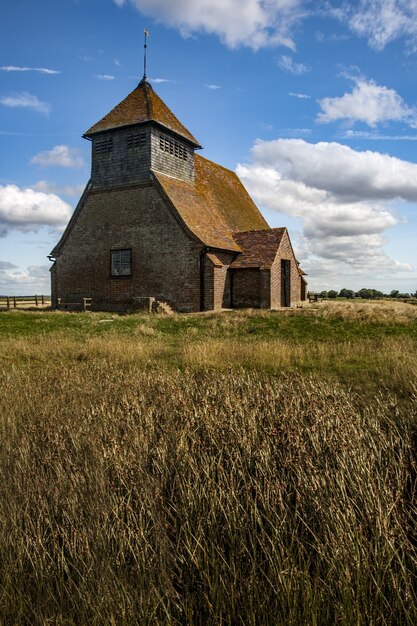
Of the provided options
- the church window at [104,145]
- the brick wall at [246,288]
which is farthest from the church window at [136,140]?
the brick wall at [246,288]

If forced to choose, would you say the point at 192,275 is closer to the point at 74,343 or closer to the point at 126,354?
the point at 74,343

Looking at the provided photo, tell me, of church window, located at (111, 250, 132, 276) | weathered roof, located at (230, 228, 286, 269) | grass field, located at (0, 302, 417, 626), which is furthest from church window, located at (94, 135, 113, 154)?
grass field, located at (0, 302, 417, 626)

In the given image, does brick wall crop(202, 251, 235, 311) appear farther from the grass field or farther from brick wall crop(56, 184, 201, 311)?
the grass field

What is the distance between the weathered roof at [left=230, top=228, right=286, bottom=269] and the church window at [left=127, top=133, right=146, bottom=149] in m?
7.64

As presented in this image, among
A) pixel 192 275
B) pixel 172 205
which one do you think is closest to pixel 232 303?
pixel 192 275

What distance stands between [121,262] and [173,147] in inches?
299

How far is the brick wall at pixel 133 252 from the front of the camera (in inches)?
935

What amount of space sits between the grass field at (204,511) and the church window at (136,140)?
2108 cm

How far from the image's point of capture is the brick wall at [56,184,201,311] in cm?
2375

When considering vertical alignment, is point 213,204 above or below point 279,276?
above

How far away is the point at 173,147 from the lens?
85.9ft

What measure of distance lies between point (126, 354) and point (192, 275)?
44.1 ft

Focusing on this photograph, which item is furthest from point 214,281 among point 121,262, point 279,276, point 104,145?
point 104,145

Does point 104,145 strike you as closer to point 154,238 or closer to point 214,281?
point 154,238
